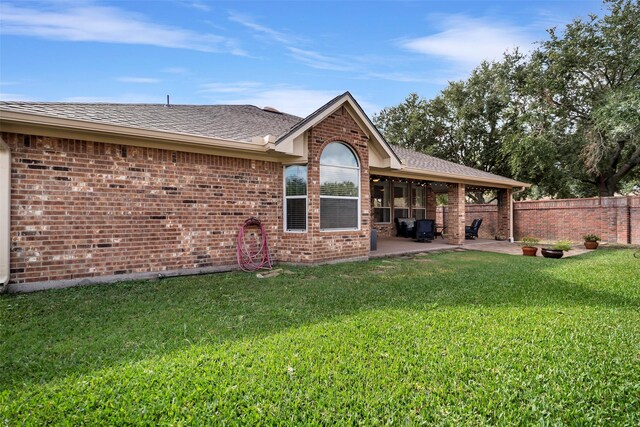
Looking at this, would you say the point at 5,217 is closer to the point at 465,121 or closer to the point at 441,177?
the point at 441,177

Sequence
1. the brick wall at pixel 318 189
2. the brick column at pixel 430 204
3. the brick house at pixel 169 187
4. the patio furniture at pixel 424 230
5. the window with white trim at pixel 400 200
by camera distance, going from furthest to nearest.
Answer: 1. the brick column at pixel 430 204
2. the window with white trim at pixel 400 200
3. the patio furniture at pixel 424 230
4. the brick wall at pixel 318 189
5. the brick house at pixel 169 187

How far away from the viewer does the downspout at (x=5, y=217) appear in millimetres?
5469

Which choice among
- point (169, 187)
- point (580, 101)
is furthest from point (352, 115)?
point (580, 101)

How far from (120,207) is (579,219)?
18.0 meters

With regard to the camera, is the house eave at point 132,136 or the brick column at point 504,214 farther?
the brick column at point 504,214

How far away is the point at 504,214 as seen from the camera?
16391mm

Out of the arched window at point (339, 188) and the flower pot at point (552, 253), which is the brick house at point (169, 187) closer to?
the arched window at point (339, 188)

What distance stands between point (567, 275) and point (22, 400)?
910cm

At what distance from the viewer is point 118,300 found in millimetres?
5289

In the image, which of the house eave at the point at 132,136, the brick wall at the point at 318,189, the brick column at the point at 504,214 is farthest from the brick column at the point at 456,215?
the house eave at the point at 132,136

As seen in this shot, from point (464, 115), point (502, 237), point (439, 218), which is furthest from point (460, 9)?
point (464, 115)

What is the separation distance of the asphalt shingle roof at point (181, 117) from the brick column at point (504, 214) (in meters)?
11.4

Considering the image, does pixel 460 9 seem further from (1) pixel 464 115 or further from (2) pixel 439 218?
(1) pixel 464 115

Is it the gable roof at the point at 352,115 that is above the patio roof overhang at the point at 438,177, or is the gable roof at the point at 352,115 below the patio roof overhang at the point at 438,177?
above
